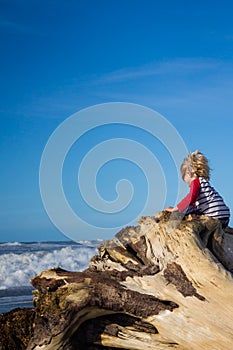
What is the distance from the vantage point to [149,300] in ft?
20.7

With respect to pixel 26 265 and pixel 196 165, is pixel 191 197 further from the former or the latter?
pixel 26 265

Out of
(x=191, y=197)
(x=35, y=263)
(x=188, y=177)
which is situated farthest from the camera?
(x=35, y=263)

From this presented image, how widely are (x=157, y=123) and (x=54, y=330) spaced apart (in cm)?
361

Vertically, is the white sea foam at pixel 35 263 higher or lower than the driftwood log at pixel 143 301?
higher

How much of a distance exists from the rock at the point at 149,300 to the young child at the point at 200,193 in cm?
50

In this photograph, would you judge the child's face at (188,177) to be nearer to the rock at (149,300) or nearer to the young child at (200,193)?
the young child at (200,193)

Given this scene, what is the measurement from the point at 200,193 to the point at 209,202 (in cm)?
16

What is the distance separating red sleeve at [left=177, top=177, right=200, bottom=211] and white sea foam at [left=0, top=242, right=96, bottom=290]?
11.1 metres

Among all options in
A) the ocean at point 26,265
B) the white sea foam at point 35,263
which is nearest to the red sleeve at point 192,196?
the ocean at point 26,265

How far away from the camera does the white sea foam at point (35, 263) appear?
18453 mm

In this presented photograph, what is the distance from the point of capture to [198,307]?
20.4ft

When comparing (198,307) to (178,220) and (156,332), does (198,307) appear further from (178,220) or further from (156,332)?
(178,220)

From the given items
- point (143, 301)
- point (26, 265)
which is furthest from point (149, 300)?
point (26, 265)

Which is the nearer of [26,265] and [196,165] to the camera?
[196,165]
